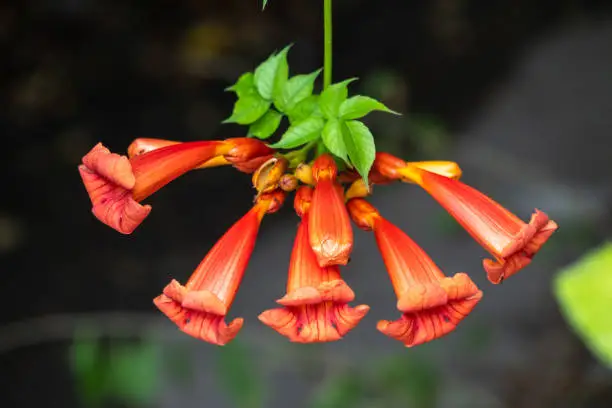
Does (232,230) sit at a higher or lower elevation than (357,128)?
lower

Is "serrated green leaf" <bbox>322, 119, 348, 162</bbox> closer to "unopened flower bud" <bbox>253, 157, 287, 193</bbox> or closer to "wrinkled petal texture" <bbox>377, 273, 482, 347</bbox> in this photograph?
"unopened flower bud" <bbox>253, 157, 287, 193</bbox>

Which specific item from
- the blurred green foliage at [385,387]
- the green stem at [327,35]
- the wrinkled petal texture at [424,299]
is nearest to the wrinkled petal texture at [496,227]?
the wrinkled petal texture at [424,299]

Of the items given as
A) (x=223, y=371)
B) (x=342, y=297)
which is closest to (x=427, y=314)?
(x=342, y=297)

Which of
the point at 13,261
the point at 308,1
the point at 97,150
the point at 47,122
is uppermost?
the point at 308,1

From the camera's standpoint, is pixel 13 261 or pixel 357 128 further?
pixel 13 261

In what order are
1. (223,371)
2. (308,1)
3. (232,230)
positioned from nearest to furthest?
1. (232,230)
2. (223,371)
3. (308,1)

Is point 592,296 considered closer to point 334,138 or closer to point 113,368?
point 334,138

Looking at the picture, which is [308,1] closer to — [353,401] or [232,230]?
[353,401]
